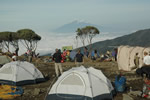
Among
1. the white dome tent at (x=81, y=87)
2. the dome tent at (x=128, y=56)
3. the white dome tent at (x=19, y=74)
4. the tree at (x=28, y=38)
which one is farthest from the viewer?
the tree at (x=28, y=38)

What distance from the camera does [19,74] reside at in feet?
46.6

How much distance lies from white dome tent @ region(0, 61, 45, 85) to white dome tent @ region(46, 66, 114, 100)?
Answer: 419 cm

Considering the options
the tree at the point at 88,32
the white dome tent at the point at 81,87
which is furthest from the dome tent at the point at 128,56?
the tree at the point at 88,32

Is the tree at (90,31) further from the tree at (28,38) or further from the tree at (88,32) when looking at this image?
the tree at (28,38)

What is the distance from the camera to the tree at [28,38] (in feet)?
202

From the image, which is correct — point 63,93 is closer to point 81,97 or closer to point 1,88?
point 81,97

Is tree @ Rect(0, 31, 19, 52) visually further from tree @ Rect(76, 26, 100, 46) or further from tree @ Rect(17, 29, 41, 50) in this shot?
tree @ Rect(76, 26, 100, 46)

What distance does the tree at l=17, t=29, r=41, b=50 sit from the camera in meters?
61.7

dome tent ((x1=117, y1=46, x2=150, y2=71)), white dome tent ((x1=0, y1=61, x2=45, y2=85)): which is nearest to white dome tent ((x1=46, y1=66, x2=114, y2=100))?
white dome tent ((x1=0, y1=61, x2=45, y2=85))

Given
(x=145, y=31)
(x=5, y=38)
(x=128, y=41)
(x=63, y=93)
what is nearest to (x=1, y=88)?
(x=63, y=93)

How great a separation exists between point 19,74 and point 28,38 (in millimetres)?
49163

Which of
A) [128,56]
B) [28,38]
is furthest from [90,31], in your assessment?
[128,56]

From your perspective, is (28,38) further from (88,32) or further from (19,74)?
(19,74)

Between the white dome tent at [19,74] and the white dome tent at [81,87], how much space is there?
165 inches
